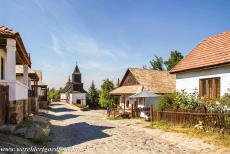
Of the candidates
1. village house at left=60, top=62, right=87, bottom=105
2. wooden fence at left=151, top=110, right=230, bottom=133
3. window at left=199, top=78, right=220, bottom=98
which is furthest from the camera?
village house at left=60, top=62, right=87, bottom=105

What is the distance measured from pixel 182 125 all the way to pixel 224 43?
20.5 ft

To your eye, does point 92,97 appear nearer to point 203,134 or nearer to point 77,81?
point 77,81

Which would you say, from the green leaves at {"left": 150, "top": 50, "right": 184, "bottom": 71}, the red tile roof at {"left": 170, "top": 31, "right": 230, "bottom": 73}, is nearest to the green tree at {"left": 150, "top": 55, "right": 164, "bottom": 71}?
the green leaves at {"left": 150, "top": 50, "right": 184, "bottom": 71}

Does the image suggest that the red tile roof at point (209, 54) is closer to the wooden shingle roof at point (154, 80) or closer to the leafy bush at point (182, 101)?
the leafy bush at point (182, 101)

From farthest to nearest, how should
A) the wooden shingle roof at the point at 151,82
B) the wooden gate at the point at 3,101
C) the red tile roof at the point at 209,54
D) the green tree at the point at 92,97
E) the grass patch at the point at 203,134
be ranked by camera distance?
1. the green tree at the point at 92,97
2. the wooden shingle roof at the point at 151,82
3. the red tile roof at the point at 209,54
4. the grass patch at the point at 203,134
5. the wooden gate at the point at 3,101

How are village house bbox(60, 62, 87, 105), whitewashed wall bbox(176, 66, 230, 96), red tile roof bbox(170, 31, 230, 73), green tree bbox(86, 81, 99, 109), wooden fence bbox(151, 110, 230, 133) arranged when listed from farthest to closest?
1. village house bbox(60, 62, 87, 105)
2. green tree bbox(86, 81, 99, 109)
3. red tile roof bbox(170, 31, 230, 73)
4. whitewashed wall bbox(176, 66, 230, 96)
5. wooden fence bbox(151, 110, 230, 133)

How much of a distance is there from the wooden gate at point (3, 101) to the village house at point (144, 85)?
54.3 feet

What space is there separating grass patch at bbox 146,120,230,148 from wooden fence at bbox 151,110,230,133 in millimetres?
295

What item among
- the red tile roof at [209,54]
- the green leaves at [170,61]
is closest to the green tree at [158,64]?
the green leaves at [170,61]

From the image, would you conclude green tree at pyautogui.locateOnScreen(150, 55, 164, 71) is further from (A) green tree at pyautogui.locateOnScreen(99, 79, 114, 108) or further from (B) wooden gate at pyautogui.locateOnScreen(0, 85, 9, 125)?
(B) wooden gate at pyautogui.locateOnScreen(0, 85, 9, 125)

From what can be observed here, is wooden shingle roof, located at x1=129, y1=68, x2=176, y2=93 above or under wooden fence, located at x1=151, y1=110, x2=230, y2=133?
above

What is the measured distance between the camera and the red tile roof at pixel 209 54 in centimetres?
1695

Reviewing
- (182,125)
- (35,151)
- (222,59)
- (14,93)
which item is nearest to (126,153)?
(35,151)

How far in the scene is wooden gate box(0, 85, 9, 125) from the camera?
36.5 ft
